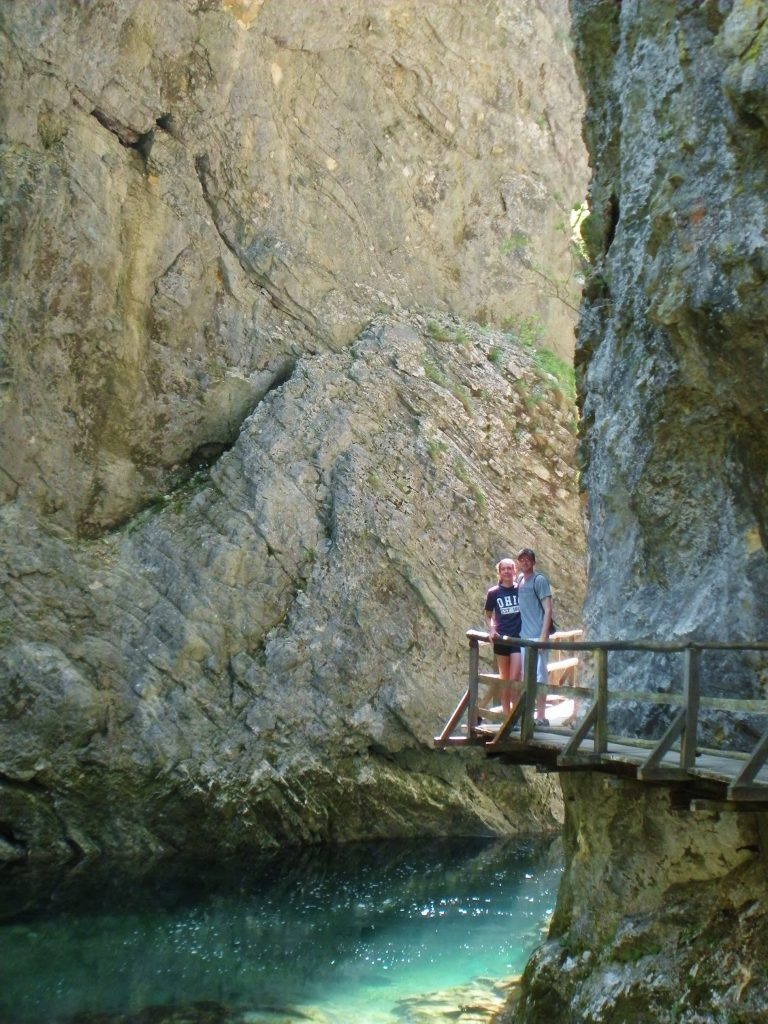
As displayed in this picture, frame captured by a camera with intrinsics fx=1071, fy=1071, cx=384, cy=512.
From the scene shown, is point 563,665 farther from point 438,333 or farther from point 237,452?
point 438,333

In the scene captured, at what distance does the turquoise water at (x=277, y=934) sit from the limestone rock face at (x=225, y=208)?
6.05 m

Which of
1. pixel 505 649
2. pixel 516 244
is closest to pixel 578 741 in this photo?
pixel 505 649

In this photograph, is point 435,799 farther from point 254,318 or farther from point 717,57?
point 717,57

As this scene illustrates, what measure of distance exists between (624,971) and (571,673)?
511cm

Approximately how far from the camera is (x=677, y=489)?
29.7 feet

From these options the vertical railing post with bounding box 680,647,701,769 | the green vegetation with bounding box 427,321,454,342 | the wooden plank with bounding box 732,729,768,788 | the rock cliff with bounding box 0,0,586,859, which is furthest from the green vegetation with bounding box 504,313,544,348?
the wooden plank with bounding box 732,729,768,788

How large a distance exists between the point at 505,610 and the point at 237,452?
28.0 feet

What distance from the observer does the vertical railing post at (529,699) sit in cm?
868

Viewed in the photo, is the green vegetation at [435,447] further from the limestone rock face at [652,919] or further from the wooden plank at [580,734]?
the wooden plank at [580,734]

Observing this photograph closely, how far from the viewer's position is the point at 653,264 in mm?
8828

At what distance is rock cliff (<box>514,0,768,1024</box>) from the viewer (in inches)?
303

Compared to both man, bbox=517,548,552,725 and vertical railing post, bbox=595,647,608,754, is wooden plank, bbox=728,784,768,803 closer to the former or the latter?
vertical railing post, bbox=595,647,608,754

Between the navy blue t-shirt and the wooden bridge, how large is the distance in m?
0.31

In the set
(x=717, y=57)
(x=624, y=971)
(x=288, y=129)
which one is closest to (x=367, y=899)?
(x=624, y=971)
